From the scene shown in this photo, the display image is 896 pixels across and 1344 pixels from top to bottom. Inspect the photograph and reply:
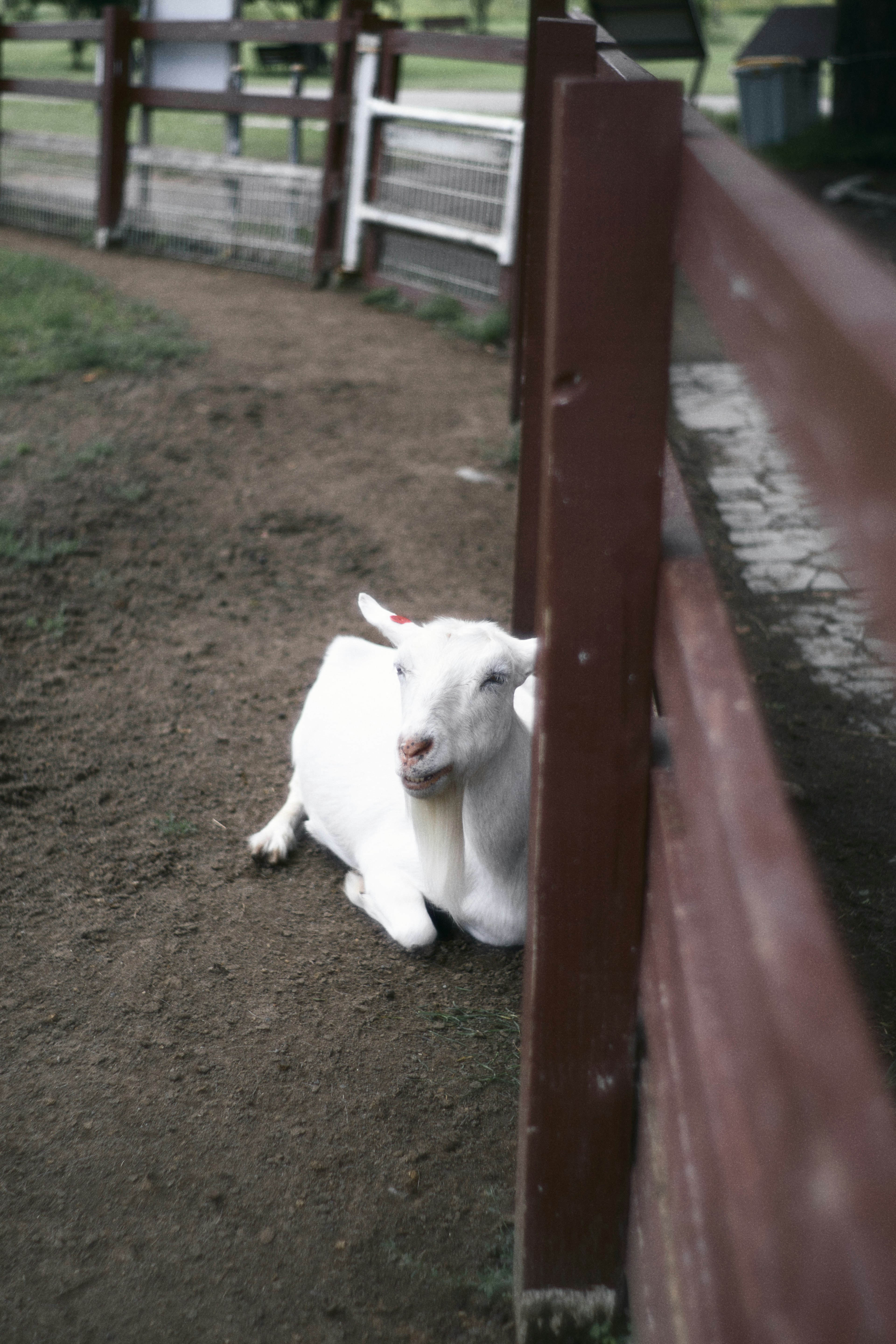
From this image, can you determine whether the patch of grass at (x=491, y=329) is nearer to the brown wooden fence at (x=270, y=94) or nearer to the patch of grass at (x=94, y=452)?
the brown wooden fence at (x=270, y=94)

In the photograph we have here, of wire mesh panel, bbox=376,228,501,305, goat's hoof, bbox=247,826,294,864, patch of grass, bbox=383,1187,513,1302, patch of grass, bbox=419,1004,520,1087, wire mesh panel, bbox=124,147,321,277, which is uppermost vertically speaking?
wire mesh panel, bbox=124,147,321,277

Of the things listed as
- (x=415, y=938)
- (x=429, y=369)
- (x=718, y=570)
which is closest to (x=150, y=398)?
(x=429, y=369)

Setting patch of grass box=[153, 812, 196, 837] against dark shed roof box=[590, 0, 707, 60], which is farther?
dark shed roof box=[590, 0, 707, 60]

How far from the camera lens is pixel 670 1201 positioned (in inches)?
53.2

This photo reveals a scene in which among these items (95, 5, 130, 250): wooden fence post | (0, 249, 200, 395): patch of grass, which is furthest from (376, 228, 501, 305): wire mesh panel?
(95, 5, 130, 250): wooden fence post

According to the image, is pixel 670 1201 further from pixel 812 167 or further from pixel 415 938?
pixel 812 167

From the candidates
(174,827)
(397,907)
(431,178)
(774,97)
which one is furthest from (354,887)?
(774,97)

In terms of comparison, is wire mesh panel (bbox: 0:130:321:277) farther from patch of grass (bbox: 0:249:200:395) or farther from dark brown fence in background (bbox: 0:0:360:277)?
patch of grass (bbox: 0:249:200:395)

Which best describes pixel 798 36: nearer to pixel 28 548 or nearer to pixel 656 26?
pixel 656 26

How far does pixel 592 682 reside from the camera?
1.42 metres

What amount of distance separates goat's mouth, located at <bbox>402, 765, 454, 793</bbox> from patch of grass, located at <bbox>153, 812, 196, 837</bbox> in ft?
3.44

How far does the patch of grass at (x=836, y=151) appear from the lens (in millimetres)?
13047

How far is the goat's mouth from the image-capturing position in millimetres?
2358

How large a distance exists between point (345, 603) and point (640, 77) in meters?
2.89
